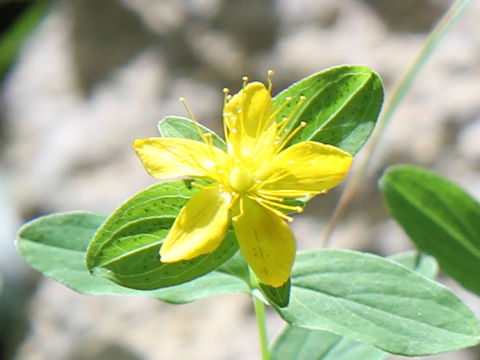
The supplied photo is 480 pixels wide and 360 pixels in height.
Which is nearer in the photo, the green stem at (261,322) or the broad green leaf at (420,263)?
the green stem at (261,322)

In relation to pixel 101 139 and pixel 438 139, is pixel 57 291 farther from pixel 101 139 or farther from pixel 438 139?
pixel 438 139

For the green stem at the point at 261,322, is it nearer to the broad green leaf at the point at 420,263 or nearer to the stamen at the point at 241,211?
the stamen at the point at 241,211

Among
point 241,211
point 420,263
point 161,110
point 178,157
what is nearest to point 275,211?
point 241,211

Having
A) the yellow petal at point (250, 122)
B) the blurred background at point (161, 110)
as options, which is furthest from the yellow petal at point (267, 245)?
the blurred background at point (161, 110)

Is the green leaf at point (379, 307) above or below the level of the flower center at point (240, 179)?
below

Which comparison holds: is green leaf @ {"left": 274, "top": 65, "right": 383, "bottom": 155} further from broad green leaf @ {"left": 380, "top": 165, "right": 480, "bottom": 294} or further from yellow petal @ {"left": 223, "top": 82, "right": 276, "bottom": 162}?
broad green leaf @ {"left": 380, "top": 165, "right": 480, "bottom": 294}

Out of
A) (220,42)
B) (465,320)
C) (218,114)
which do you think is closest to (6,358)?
(218,114)

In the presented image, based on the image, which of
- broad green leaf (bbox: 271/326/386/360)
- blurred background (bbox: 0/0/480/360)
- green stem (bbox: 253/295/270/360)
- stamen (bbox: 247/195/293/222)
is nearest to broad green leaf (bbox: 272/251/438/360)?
broad green leaf (bbox: 271/326/386/360)

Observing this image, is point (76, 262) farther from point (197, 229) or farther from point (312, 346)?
point (312, 346)
